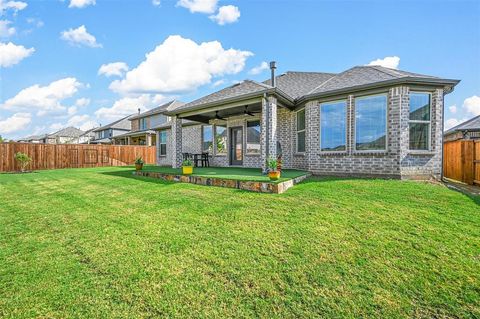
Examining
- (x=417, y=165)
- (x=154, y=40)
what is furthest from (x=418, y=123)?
(x=154, y=40)

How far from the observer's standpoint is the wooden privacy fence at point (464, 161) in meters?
7.64

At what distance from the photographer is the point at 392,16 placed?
28.6 ft

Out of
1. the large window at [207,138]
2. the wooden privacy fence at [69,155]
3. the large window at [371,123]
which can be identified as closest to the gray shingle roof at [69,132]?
the wooden privacy fence at [69,155]

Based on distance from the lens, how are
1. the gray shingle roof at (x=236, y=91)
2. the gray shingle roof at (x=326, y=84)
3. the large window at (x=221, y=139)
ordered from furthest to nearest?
the large window at (x=221, y=139) → the gray shingle roof at (x=236, y=91) → the gray shingle roof at (x=326, y=84)

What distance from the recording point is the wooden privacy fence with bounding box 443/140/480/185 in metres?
7.64

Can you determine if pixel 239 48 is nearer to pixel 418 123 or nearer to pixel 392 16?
pixel 392 16

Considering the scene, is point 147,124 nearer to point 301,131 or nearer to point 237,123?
point 237,123

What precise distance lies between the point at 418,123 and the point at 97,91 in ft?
66.3

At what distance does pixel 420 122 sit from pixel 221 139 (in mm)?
9183

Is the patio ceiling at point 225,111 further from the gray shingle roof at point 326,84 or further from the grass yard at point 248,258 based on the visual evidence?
the grass yard at point 248,258

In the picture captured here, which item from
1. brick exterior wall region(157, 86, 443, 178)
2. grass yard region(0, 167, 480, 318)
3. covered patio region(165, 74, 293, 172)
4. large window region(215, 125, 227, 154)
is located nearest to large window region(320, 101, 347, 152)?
brick exterior wall region(157, 86, 443, 178)

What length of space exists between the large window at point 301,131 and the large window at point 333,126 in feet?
3.68

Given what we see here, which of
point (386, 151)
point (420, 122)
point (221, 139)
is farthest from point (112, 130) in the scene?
point (420, 122)

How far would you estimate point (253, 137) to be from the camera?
39.6 feet
